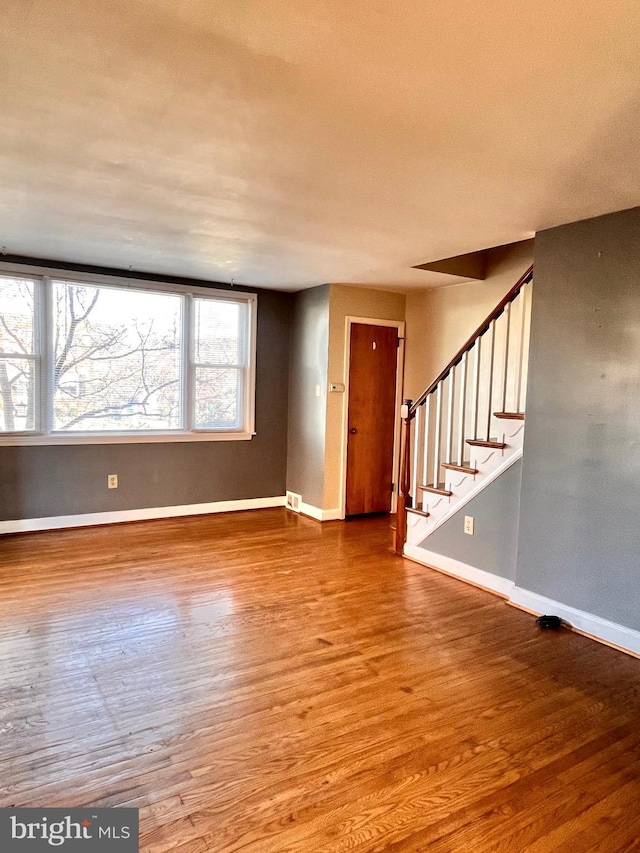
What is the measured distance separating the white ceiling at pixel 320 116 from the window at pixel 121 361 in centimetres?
123

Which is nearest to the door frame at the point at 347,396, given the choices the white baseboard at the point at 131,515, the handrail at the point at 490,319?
the white baseboard at the point at 131,515

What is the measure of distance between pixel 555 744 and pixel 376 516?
12.1ft

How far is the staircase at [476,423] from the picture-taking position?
142 inches

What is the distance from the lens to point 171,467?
17.5 ft

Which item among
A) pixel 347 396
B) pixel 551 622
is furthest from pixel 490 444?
pixel 347 396

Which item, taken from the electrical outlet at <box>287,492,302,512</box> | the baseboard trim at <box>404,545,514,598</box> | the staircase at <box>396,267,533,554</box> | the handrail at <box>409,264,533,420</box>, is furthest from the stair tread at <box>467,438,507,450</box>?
the electrical outlet at <box>287,492,302,512</box>

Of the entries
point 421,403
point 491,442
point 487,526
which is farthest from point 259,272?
point 487,526

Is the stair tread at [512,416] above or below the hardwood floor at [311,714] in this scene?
above

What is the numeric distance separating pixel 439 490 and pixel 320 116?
2784 millimetres

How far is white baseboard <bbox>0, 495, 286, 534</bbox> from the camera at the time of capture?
470cm

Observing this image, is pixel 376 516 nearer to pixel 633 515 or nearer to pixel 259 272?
pixel 259 272

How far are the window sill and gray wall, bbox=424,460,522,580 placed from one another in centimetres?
255

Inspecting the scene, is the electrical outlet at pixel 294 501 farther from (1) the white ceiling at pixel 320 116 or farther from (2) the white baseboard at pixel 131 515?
(1) the white ceiling at pixel 320 116

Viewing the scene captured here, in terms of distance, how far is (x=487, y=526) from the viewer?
12.2ft
